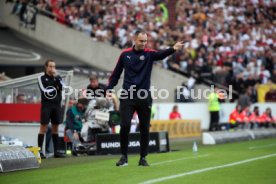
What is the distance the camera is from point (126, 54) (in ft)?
43.9

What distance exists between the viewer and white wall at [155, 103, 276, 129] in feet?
100

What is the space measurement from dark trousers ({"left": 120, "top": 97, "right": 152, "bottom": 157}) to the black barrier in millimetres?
4067

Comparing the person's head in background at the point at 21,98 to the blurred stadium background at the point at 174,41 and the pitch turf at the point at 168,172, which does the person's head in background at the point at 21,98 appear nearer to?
the pitch turf at the point at 168,172

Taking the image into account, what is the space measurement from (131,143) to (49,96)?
8.15ft

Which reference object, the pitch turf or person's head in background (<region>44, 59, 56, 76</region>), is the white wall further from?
the pitch turf

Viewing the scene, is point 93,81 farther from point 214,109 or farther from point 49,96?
point 214,109

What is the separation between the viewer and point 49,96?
1652 cm

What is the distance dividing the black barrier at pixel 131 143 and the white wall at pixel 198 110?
12057 millimetres

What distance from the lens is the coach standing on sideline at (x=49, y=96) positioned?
647 inches

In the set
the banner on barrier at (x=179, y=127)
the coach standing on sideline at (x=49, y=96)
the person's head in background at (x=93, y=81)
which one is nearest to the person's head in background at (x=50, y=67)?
the coach standing on sideline at (x=49, y=96)

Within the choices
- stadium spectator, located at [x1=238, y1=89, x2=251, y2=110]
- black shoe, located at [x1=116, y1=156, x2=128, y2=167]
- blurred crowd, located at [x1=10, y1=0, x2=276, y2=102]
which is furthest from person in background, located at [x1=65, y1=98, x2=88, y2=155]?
blurred crowd, located at [x1=10, y1=0, x2=276, y2=102]

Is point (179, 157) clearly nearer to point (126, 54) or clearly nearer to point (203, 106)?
point (126, 54)

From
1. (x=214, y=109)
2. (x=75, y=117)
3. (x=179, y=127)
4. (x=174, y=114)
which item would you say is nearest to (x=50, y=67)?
(x=75, y=117)

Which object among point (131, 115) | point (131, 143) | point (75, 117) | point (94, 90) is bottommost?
point (131, 143)
